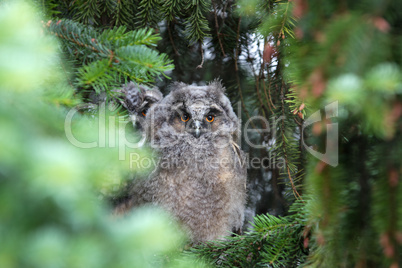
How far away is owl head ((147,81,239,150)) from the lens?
2283mm

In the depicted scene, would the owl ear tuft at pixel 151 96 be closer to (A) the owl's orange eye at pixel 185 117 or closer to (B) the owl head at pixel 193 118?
(B) the owl head at pixel 193 118

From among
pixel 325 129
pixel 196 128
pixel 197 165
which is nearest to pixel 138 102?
pixel 196 128

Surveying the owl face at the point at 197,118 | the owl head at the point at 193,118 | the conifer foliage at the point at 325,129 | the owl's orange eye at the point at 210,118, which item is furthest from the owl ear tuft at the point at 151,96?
the conifer foliage at the point at 325,129

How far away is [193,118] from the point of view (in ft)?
7.52

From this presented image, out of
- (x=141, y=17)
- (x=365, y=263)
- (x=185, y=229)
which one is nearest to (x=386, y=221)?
(x=365, y=263)

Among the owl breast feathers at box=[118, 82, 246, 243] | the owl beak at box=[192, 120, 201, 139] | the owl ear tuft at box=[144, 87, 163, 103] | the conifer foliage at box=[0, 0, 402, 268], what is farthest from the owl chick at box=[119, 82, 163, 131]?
the conifer foliage at box=[0, 0, 402, 268]

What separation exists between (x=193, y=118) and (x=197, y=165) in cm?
28

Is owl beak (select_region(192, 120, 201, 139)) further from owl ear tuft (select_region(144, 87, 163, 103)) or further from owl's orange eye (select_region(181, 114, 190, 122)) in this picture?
owl ear tuft (select_region(144, 87, 163, 103))

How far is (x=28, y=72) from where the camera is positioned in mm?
581

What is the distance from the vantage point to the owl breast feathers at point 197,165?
218 centimetres

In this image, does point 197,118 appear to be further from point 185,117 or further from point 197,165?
point 197,165

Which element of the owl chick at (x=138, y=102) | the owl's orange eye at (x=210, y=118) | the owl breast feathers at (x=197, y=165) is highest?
the owl chick at (x=138, y=102)

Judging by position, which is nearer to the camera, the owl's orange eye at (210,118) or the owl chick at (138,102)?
the owl's orange eye at (210,118)

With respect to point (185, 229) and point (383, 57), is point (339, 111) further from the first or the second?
point (185, 229)
